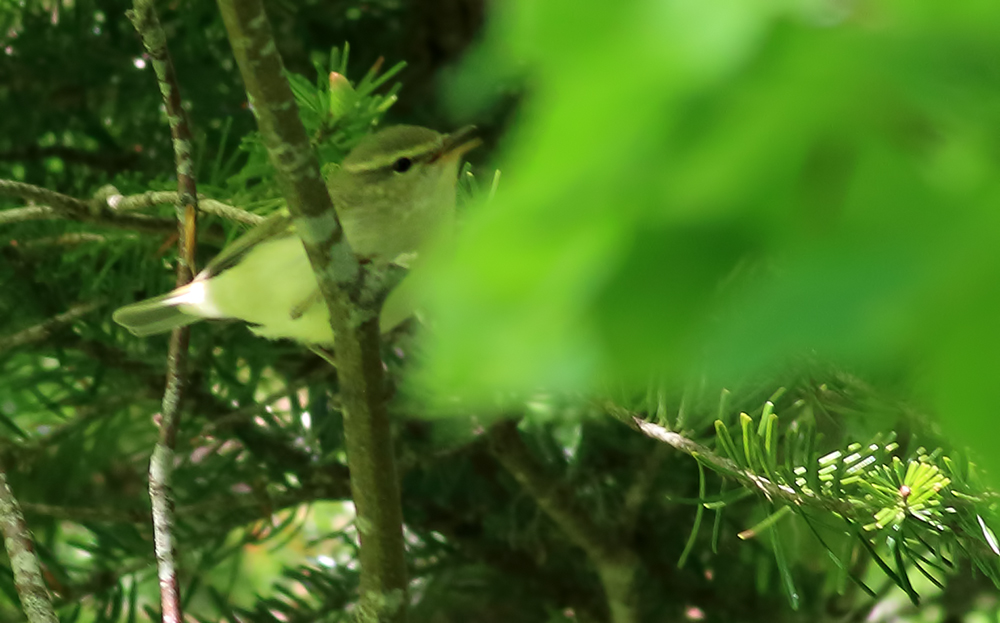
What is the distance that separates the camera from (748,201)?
0.16 metres

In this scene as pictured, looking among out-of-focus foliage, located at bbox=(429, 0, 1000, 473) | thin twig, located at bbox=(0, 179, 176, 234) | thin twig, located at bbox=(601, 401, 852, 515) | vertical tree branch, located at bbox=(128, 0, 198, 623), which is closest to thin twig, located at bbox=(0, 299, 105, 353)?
thin twig, located at bbox=(0, 179, 176, 234)

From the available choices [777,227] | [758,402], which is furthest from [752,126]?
[758,402]

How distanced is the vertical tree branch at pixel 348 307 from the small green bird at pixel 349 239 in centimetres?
33

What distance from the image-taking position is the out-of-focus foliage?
156mm

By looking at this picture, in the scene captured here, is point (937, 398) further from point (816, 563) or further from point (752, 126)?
point (816, 563)

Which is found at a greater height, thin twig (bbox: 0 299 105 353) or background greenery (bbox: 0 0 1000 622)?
thin twig (bbox: 0 299 105 353)

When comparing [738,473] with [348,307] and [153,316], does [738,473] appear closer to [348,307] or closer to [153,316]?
[348,307]

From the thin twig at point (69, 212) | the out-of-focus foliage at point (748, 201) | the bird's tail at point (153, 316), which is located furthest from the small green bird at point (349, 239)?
the out-of-focus foliage at point (748, 201)

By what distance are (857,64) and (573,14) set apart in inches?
1.9

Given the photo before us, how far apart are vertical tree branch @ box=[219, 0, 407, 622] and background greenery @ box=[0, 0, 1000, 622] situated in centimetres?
5

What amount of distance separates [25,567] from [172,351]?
0.56 ft

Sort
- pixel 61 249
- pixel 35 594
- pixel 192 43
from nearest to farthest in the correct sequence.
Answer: pixel 35 594, pixel 61 249, pixel 192 43

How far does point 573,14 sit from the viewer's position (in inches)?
6.6

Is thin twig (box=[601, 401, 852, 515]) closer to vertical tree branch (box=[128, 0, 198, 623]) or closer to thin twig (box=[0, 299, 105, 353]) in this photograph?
vertical tree branch (box=[128, 0, 198, 623])
